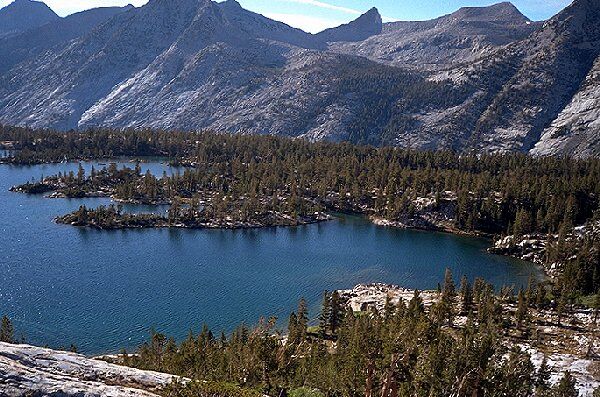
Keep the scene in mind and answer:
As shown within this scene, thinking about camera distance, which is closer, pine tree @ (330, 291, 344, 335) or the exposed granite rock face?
the exposed granite rock face

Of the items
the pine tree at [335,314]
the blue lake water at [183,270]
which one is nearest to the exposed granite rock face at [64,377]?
the blue lake water at [183,270]

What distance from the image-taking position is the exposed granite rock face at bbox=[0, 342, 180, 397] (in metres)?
25.9

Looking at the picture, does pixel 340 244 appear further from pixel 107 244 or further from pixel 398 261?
pixel 107 244

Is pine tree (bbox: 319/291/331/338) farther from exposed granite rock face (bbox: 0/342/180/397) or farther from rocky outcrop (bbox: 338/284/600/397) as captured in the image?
exposed granite rock face (bbox: 0/342/180/397)

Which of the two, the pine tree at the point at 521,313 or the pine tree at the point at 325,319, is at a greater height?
the pine tree at the point at 521,313

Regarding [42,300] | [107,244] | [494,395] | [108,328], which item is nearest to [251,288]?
[108,328]

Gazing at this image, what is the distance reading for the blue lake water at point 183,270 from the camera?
8069 cm

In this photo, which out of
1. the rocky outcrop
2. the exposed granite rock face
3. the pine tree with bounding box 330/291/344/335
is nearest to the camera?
the exposed granite rock face

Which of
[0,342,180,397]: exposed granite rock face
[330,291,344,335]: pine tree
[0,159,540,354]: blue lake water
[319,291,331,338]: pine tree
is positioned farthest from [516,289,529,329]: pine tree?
[0,342,180,397]: exposed granite rock face

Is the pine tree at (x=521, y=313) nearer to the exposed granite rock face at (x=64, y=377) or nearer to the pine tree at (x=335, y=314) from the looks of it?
the pine tree at (x=335, y=314)

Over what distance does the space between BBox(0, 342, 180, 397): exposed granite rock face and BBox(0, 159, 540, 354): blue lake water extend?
43.1 metres

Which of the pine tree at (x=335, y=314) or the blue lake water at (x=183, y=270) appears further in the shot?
the blue lake water at (x=183, y=270)

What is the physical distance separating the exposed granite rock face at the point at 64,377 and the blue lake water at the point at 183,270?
4309cm

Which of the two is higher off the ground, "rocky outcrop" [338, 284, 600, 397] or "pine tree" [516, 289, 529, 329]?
"pine tree" [516, 289, 529, 329]
